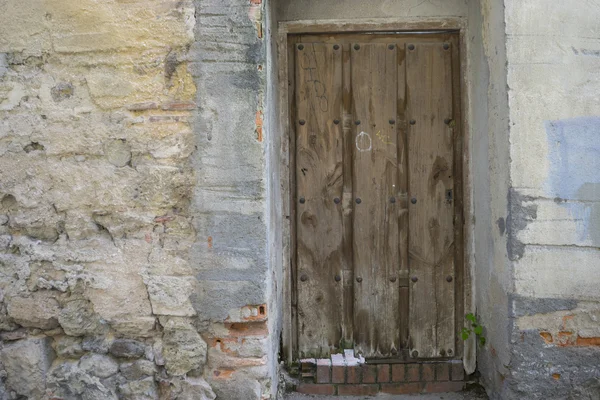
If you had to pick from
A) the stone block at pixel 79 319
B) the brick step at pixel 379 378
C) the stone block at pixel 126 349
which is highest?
the stone block at pixel 79 319

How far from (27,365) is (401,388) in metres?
1.85

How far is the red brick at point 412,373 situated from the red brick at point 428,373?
2 cm

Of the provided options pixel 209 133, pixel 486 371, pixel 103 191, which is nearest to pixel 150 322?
pixel 103 191

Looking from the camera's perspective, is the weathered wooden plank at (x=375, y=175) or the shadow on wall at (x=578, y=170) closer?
the shadow on wall at (x=578, y=170)

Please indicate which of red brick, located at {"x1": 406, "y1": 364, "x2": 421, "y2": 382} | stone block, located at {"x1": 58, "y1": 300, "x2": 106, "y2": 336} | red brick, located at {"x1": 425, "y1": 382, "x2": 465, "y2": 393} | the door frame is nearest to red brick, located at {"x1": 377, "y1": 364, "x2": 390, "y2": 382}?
red brick, located at {"x1": 406, "y1": 364, "x2": 421, "y2": 382}

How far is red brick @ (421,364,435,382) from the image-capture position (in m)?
3.02

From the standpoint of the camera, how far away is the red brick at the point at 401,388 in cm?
300

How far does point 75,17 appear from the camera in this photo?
2.50m

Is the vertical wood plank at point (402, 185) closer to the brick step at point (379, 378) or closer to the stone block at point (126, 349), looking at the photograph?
the brick step at point (379, 378)

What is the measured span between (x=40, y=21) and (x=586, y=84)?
2459 mm

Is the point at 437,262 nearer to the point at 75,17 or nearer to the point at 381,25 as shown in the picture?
the point at 381,25

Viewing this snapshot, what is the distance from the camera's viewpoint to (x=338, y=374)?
9.85ft

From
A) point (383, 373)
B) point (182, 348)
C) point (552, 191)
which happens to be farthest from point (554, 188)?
point (182, 348)

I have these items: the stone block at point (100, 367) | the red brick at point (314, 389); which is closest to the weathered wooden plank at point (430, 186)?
the red brick at point (314, 389)
